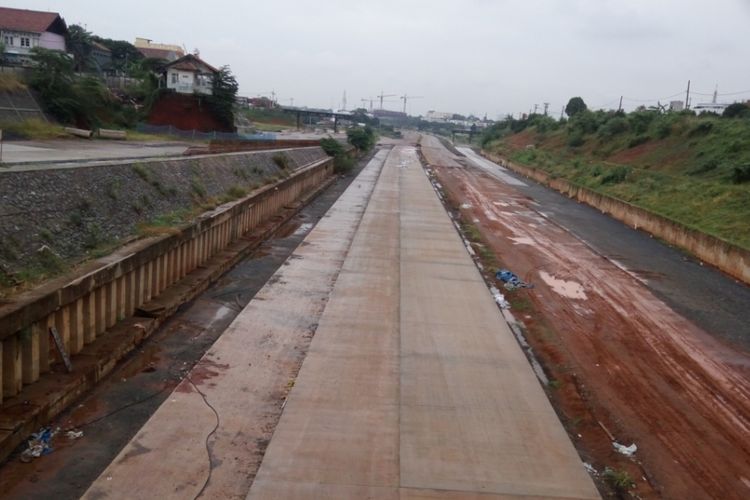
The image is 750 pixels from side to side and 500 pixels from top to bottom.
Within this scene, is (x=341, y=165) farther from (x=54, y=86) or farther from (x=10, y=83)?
(x=10, y=83)

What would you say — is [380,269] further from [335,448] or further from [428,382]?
[335,448]

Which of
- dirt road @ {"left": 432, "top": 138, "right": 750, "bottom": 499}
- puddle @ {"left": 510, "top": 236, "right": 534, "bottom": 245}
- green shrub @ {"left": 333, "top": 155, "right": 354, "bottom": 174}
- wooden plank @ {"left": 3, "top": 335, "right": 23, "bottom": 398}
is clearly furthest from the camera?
green shrub @ {"left": 333, "top": 155, "right": 354, "bottom": 174}

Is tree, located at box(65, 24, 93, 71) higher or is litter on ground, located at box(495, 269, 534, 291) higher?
tree, located at box(65, 24, 93, 71)

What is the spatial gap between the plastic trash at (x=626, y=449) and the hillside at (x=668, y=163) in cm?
1709

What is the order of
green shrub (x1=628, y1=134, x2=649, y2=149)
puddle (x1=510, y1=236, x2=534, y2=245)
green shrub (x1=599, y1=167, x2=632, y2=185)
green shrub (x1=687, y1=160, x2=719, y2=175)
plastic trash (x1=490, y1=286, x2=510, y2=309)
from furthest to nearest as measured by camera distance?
green shrub (x1=628, y1=134, x2=649, y2=149)
green shrub (x1=599, y1=167, x2=632, y2=185)
green shrub (x1=687, y1=160, x2=719, y2=175)
puddle (x1=510, y1=236, x2=534, y2=245)
plastic trash (x1=490, y1=286, x2=510, y2=309)

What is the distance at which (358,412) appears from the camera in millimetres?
10297

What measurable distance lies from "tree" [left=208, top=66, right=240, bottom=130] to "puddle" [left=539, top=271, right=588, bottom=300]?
4501 centimetres

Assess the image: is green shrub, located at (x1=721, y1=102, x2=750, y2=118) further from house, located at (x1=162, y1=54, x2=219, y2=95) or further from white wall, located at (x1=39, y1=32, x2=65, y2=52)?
white wall, located at (x1=39, y1=32, x2=65, y2=52)

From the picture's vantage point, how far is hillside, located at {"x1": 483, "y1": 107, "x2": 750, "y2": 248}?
31.2m

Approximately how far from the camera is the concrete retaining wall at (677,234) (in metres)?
23.5

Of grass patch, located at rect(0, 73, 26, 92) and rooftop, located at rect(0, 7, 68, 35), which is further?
rooftop, located at rect(0, 7, 68, 35)

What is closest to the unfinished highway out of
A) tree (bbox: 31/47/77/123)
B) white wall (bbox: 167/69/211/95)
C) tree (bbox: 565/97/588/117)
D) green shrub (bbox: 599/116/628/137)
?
tree (bbox: 31/47/77/123)

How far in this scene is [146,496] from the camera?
792cm

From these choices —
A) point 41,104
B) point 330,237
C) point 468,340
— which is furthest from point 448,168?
point 468,340
